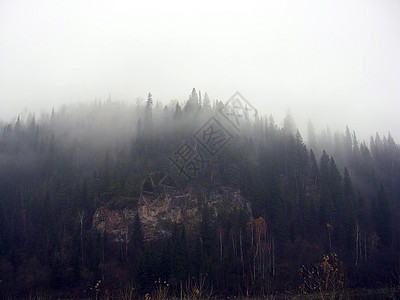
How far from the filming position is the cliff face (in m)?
75.0

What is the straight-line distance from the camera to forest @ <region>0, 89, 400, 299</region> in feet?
195

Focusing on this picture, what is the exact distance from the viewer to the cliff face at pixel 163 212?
7500cm

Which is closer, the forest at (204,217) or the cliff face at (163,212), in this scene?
the forest at (204,217)

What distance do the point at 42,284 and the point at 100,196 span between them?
24533mm

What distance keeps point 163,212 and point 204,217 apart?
427 inches

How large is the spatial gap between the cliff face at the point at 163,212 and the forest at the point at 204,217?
30.6 inches

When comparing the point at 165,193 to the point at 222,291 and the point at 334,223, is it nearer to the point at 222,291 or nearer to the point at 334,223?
the point at 222,291

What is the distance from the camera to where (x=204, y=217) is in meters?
71.2

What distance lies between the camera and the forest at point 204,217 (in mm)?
59438

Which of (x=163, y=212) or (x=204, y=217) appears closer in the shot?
(x=204, y=217)

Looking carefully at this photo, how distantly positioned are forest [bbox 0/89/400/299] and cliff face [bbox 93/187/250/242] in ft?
2.55

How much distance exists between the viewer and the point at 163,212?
77.3 meters

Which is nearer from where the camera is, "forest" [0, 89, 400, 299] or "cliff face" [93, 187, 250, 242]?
"forest" [0, 89, 400, 299]

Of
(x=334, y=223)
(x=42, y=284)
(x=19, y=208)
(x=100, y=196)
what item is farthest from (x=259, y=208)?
(x=19, y=208)
